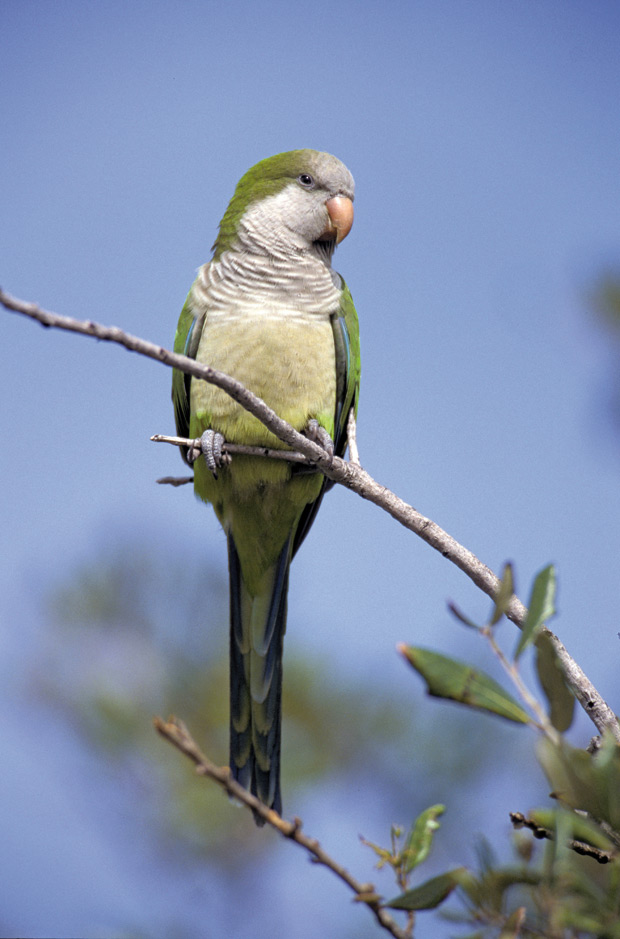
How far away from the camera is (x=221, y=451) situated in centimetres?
237

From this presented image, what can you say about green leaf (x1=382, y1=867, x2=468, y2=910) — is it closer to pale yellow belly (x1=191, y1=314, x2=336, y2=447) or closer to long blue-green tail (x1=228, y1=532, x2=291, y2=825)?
long blue-green tail (x1=228, y1=532, x2=291, y2=825)

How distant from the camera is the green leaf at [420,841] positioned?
3.21 feet

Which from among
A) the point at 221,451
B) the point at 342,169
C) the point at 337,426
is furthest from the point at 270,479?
the point at 342,169

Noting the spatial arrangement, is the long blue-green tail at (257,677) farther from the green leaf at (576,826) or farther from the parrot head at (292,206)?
the green leaf at (576,826)

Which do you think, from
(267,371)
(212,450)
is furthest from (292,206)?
(212,450)

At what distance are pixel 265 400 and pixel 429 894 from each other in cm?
171

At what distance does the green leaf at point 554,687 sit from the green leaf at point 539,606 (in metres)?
0.03

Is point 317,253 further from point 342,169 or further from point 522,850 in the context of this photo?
point 522,850

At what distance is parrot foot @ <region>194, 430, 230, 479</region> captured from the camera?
238 centimetres

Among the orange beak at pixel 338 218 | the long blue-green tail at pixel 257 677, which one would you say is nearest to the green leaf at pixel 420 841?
the long blue-green tail at pixel 257 677

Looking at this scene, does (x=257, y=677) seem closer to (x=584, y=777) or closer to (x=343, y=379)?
(x=343, y=379)

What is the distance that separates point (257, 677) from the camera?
245 cm

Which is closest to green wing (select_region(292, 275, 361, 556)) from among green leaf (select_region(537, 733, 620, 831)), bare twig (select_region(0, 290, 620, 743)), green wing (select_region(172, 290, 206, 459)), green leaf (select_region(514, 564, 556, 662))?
green wing (select_region(172, 290, 206, 459))

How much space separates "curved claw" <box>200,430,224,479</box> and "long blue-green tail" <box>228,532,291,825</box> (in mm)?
356
